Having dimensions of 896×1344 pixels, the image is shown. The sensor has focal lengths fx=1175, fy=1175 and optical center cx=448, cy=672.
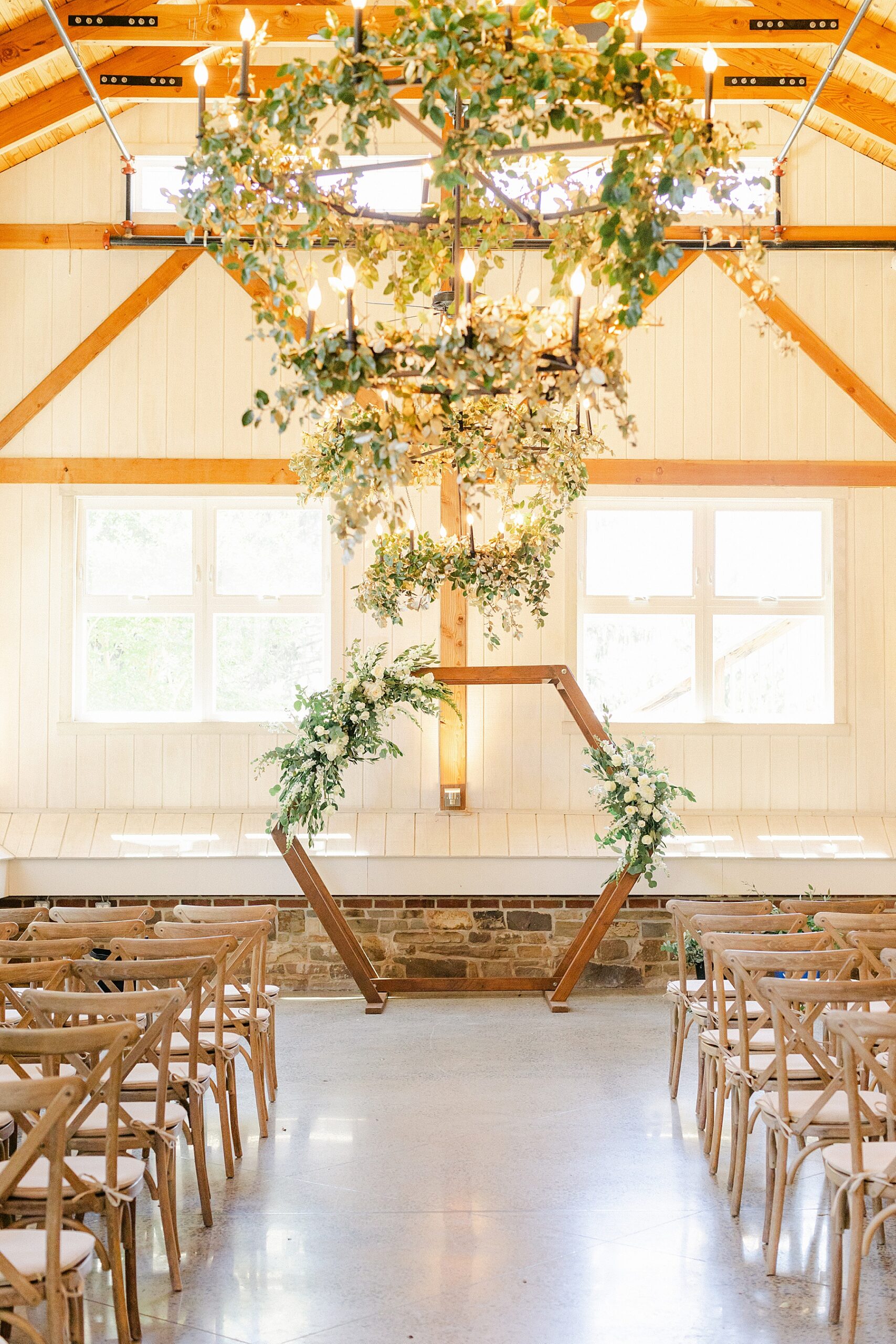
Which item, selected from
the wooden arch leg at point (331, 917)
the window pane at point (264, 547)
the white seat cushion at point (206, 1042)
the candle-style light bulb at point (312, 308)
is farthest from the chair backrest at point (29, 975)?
the window pane at point (264, 547)

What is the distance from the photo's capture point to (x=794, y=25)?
24.0 ft

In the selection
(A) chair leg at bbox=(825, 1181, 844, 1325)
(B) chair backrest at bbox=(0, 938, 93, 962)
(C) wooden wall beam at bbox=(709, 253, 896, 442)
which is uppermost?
(C) wooden wall beam at bbox=(709, 253, 896, 442)

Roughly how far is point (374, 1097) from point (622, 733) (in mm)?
3795

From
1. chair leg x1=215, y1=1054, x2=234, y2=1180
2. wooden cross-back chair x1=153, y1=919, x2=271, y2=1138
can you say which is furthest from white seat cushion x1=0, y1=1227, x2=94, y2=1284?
wooden cross-back chair x1=153, y1=919, x2=271, y2=1138

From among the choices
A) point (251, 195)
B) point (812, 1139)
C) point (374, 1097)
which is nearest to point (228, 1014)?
point (374, 1097)

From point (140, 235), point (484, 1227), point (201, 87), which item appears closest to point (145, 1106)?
point (484, 1227)

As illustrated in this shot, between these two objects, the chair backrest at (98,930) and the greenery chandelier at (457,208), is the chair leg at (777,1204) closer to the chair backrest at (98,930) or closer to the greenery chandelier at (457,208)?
the greenery chandelier at (457,208)

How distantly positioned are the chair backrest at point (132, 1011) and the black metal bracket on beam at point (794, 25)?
22.1 feet

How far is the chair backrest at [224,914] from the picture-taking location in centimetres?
577

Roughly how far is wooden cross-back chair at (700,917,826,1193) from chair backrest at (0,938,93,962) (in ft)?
8.09

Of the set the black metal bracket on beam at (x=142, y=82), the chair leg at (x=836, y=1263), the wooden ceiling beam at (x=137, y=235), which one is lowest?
the chair leg at (x=836, y=1263)

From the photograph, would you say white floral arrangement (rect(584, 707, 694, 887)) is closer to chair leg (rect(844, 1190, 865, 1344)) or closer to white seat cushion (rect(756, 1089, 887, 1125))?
white seat cushion (rect(756, 1089, 887, 1125))

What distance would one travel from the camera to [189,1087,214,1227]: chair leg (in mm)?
4352

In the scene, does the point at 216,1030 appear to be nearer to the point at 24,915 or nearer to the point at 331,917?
the point at 24,915
